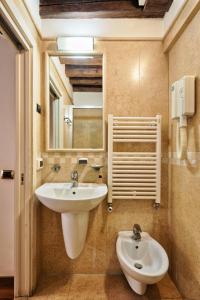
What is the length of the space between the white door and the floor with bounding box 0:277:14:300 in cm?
4

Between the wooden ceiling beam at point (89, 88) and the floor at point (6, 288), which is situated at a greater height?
the wooden ceiling beam at point (89, 88)

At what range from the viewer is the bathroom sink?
4.59ft

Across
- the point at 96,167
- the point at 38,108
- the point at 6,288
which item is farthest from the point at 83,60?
the point at 6,288

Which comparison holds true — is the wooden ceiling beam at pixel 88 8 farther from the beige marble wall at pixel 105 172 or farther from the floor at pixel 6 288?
the floor at pixel 6 288

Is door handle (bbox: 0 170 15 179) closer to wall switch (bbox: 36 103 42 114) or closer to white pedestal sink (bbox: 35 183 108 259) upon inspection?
white pedestal sink (bbox: 35 183 108 259)

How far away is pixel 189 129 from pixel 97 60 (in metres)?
1.01

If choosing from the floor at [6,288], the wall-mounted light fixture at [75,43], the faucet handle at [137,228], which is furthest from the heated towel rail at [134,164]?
the floor at [6,288]

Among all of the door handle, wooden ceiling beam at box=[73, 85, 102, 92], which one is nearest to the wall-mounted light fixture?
wooden ceiling beam at box=[73, 85, 102, 92]

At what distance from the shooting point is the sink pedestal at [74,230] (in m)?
1.60

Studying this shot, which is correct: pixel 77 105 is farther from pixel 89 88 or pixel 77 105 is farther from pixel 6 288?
pixel 6 288

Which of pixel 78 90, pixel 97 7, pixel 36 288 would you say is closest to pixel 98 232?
pixel 36 288

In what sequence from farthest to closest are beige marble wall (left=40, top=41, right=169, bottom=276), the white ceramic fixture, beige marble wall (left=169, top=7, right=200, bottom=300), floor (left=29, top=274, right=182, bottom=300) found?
1. beige marble wall (left=40, top=41, right=169, bottom=276)
2. floor (left=29, top=274, right=182, bottom=300)
3. the white ceramic fixture
4. beige marble wall (left=169, top=7, right=200, bottom=300)

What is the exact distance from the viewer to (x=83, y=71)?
73.4 inches

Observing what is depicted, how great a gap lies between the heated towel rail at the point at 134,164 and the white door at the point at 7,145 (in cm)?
84
